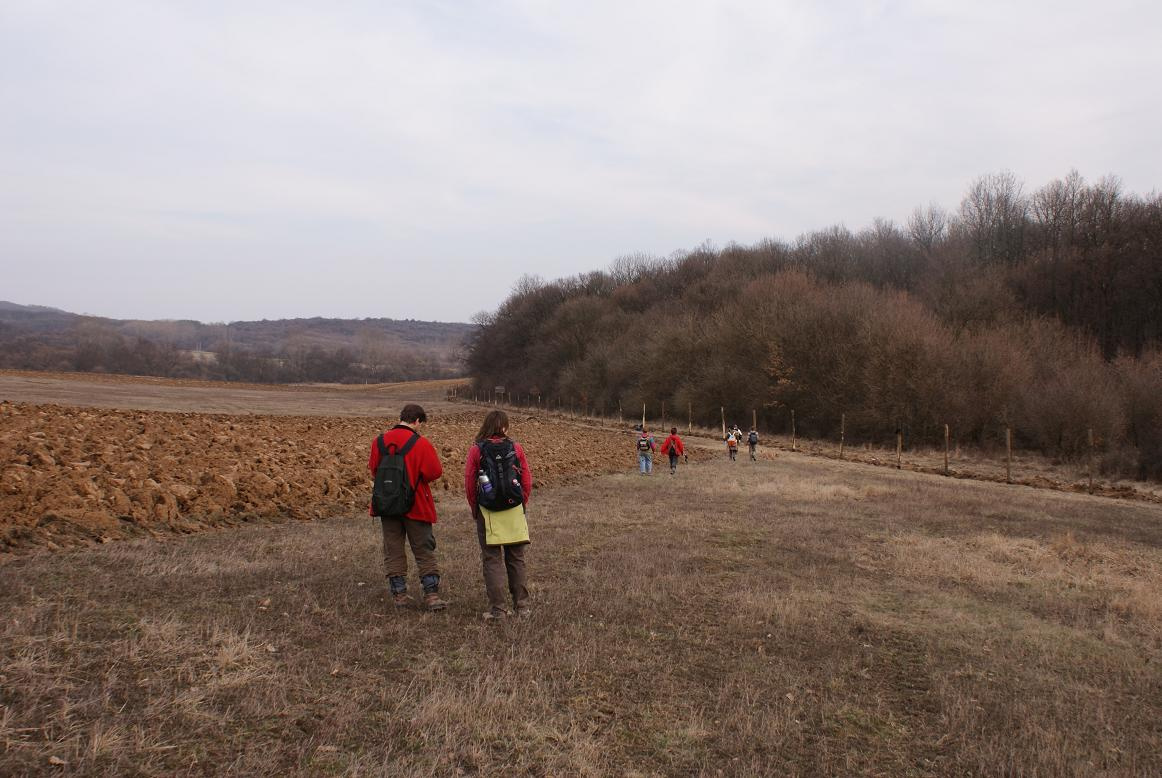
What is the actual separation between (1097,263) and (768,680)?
2210 inches

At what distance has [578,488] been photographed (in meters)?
18.1

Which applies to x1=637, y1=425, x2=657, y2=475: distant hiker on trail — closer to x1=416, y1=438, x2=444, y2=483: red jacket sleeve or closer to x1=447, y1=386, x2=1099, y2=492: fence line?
x1=447, y1=386, x2=1099, y2=492: fence line

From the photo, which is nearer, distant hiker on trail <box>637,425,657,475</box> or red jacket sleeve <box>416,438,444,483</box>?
red jacket sleeve <box>416,438,444,483</box>

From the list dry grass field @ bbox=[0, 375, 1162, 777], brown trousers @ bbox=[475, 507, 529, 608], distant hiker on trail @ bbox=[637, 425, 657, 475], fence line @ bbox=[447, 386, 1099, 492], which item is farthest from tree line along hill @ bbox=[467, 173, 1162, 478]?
brown trousers @ bbox=[475, 507, 529, 608]

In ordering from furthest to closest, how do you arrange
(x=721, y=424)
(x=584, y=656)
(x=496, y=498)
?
(x=721, y=424) → (x=496, y=498) → (x=584, y=656)

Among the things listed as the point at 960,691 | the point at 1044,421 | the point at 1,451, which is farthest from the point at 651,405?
the point at 960,691

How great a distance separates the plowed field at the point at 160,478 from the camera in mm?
9352

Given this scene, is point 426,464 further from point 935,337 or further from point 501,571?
point 935,337

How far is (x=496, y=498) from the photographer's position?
21.9 feet

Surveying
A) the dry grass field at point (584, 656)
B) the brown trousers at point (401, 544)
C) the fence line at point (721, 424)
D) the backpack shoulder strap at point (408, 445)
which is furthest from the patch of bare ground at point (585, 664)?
the fence line at point (721, 424)

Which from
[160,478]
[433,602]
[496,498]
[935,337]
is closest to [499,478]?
[496,498]

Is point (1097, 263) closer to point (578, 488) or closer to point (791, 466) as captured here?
point (791, 466)

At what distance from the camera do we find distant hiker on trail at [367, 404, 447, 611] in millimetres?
6750

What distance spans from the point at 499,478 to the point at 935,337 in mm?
38236
